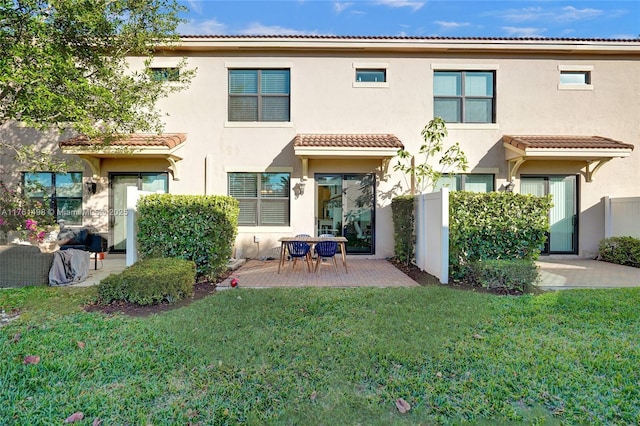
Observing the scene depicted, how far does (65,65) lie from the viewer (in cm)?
645

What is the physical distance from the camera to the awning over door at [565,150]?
388 inches

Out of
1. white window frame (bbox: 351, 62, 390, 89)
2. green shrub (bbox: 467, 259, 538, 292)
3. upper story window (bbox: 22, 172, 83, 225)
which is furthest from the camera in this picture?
white window frame (bbox: 351, 62, 390, 89)

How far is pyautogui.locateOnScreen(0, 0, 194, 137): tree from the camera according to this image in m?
6.27

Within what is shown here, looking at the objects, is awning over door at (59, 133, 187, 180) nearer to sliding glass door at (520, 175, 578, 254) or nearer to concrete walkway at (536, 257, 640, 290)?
concrete walkway at (536, 257, 640, 290)

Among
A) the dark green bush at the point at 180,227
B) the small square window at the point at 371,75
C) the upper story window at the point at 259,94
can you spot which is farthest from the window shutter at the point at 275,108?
the dark green bush at the point at 180,227

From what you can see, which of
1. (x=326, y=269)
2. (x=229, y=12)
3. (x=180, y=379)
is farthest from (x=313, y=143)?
(x=180, y=379)

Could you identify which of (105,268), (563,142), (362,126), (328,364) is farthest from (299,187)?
(563,142)

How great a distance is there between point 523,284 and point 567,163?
6.91m

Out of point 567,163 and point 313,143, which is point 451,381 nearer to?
point 313,143

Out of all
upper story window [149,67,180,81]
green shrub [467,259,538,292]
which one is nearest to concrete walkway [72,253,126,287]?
upper story window [149,67,180,81]

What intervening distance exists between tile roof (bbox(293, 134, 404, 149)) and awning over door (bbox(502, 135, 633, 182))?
12.4ft

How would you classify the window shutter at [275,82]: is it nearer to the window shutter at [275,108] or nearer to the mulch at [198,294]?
the window shutter at [275,108]

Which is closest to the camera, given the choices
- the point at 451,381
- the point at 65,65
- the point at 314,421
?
the point at 314,421

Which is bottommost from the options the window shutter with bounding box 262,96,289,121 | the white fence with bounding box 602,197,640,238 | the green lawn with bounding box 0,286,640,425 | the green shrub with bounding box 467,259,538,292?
the green lawn with bounding box 0,286,640,425
